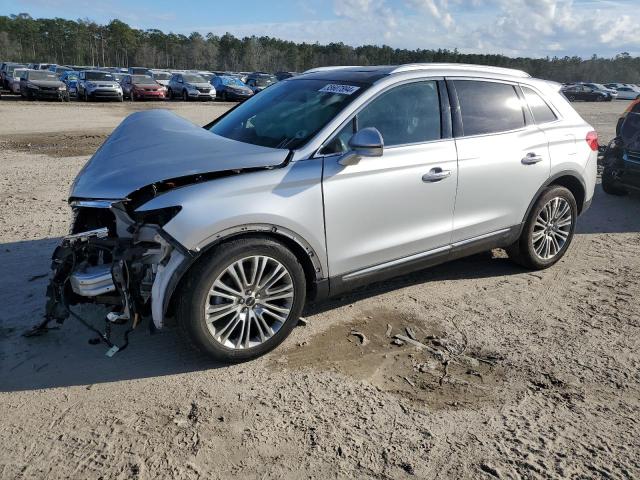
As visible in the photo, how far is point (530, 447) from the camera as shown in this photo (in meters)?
2.84

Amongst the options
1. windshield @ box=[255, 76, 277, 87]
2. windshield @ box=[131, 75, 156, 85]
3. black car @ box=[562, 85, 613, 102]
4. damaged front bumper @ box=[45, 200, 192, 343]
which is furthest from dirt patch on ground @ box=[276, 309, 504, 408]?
black car @ box=[562, 85, 613, 102]

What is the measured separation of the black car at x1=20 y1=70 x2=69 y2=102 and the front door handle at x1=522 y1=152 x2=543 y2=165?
89.2ft

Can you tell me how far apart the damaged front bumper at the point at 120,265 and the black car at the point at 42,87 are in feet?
87.7

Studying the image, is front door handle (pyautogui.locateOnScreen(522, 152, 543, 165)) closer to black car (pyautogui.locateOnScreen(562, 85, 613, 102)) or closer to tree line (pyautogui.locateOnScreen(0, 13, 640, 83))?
black car (pyautogui.locateOnScreen(562, 85, 613, 102))

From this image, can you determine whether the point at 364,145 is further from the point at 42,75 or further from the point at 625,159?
the point at 42,75

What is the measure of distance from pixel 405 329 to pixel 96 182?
8.05 ft

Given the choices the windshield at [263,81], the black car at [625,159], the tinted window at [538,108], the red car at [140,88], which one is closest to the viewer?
the tinted window at [538,108]

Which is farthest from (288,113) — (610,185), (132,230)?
(610,185)

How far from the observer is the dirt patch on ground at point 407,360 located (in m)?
3.34

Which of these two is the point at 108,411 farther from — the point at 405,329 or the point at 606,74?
the point at 606,74

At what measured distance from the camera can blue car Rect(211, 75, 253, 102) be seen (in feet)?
106

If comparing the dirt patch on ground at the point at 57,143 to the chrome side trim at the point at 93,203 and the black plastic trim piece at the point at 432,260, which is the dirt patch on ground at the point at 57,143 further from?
the black plastic trim piece at the point at 432,260

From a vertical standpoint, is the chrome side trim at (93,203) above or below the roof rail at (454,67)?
below

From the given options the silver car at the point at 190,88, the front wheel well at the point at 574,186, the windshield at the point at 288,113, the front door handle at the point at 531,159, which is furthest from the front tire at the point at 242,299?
the silver car at the point at 190,88
